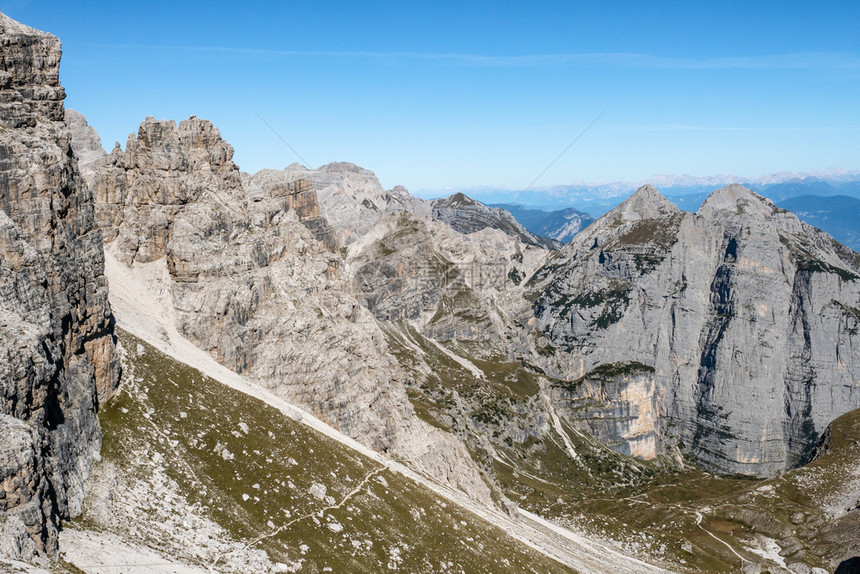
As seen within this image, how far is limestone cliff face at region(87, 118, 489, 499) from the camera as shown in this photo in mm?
123250

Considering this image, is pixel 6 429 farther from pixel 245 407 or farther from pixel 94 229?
pixel 245 407

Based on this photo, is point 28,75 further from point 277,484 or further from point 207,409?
point 277,484

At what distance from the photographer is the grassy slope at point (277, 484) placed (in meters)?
73.2

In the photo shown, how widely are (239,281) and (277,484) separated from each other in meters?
55.6

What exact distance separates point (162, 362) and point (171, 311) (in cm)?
2782

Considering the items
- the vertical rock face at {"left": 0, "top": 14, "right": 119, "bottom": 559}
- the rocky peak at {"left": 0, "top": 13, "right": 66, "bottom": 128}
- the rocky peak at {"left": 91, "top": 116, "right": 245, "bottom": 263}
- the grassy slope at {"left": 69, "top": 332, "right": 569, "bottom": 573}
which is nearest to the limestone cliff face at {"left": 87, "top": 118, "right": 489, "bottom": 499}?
the rocky peak at {"left": 91, "top": 116, "right": 245, "bottom": 263}

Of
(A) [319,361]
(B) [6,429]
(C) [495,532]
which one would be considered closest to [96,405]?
(B) [6,429]

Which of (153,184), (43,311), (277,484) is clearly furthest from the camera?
(153,184)

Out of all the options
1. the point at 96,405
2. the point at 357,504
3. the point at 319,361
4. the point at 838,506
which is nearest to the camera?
the point at 96,405

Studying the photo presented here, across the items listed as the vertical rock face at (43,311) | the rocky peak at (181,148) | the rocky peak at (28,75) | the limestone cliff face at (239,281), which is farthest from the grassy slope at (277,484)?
the rocky peak at (181,148)

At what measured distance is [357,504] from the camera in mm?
92625

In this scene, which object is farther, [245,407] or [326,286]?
[326,286]

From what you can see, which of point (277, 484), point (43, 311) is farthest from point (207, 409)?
point (43, 311)

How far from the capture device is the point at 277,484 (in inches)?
3290
